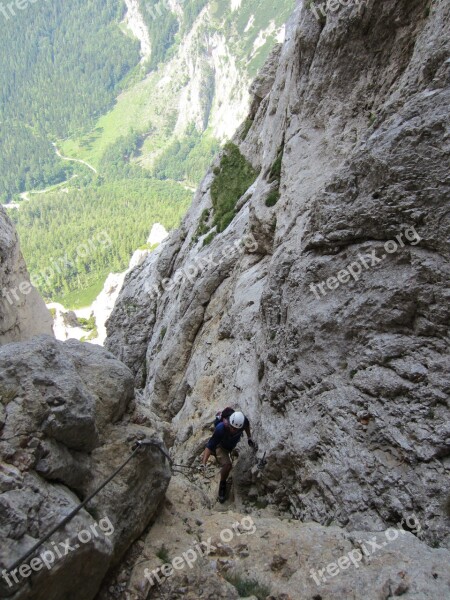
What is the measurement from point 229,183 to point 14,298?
17.6 meters

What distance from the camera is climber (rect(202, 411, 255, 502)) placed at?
12.6 meters

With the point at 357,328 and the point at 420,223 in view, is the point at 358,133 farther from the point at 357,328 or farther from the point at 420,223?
the point at 357,328

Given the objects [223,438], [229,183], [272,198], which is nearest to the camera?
[223,438]

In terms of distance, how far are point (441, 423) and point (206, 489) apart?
7638 mm

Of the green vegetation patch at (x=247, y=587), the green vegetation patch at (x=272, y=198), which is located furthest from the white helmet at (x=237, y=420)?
the green vegetation patch at (x=272, y=198)

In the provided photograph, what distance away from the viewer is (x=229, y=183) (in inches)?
1271

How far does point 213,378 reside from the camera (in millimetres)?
18141

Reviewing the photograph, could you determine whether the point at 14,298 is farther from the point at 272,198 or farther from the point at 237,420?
the point at 237,420

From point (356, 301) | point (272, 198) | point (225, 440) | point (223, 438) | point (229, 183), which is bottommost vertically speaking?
point (225, 440)

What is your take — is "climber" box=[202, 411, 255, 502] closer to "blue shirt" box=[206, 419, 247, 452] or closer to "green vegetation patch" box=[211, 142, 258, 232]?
"blue shirt" box=[206, 419, 247, 452]

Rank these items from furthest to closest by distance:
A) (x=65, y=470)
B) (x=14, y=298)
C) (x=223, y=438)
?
(x=14, y=298) < (x=223, y=438) < (x=65, y=470)

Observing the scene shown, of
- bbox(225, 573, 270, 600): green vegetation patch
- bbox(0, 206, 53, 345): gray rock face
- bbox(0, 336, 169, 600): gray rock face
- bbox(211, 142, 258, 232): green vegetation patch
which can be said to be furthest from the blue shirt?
bbox(211, 142, 258, 232): green vegetation patch

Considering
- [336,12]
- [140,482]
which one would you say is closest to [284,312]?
[140,482]

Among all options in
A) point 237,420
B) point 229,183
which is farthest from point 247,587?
point 229,183
